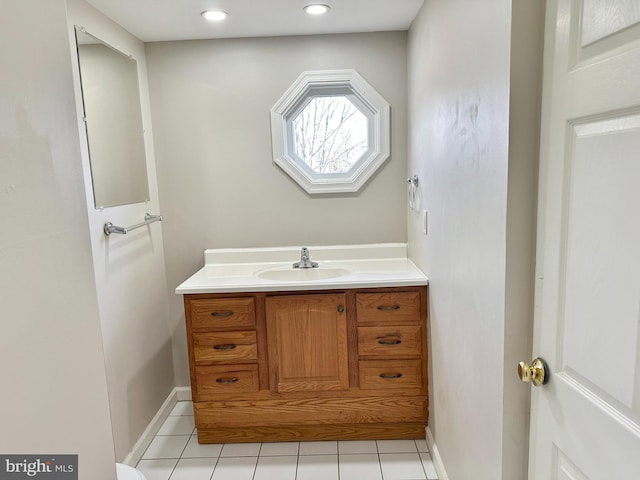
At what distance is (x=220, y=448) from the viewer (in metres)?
2.27

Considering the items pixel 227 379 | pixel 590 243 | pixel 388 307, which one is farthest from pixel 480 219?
pixel 227 379

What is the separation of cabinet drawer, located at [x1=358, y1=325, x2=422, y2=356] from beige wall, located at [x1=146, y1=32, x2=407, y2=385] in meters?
0.68

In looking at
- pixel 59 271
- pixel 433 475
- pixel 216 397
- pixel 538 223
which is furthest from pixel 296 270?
pixel 59 271

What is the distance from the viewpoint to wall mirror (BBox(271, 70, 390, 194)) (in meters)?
2.49

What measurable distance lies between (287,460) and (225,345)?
2.27 ft

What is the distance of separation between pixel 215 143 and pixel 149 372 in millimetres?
1452

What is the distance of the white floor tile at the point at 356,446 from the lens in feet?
7.23

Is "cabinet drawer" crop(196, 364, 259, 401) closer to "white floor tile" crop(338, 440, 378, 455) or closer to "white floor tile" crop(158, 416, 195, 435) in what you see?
"white floor tile" crop(158, 416, 195, 435)

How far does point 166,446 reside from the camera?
7.55ft

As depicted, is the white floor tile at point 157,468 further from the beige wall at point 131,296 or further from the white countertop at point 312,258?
the white countertop at point 312,258

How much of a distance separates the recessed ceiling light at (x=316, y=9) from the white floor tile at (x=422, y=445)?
93.2 inches

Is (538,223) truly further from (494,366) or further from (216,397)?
(216,397)

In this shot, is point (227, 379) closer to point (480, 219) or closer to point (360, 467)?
point (360, 467)

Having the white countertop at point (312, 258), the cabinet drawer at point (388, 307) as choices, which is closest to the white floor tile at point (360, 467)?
the cabinet drawer at point (388, 307)
